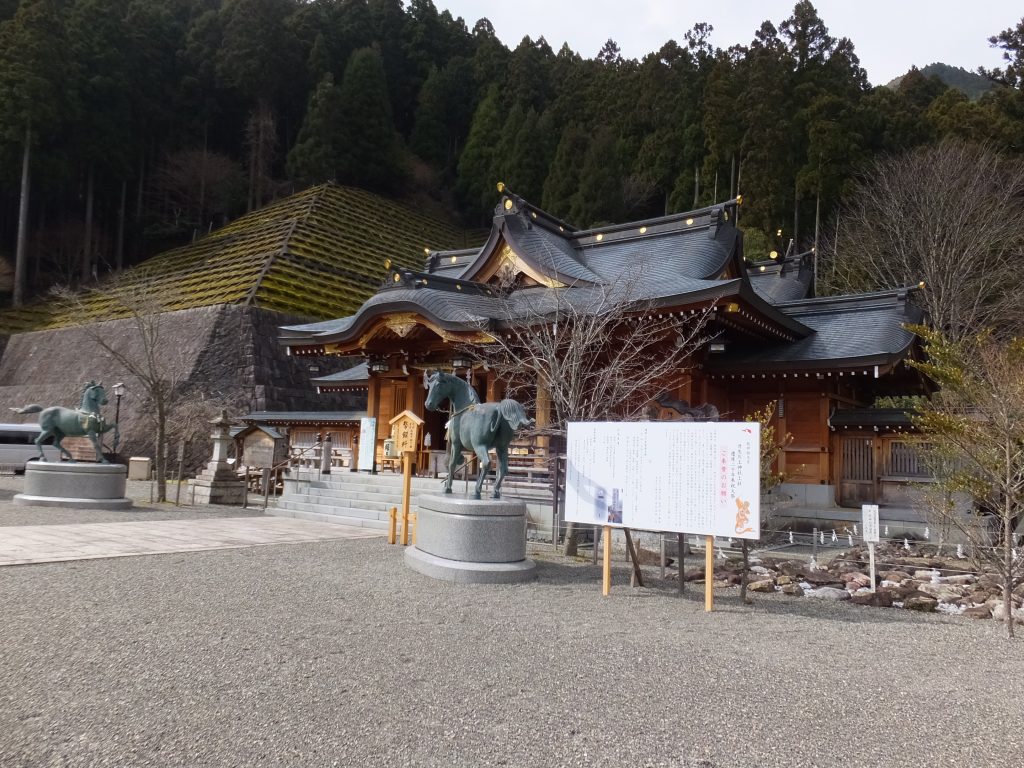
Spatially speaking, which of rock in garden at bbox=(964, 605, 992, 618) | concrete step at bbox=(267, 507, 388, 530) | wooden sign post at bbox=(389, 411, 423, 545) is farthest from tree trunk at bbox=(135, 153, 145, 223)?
rock in garden at bbox=(964, 605, 992, 618)

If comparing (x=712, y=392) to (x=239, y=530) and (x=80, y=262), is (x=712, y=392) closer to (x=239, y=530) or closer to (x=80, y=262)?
(x=239, y=530)

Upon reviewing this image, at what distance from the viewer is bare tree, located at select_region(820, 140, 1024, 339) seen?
2122 cm

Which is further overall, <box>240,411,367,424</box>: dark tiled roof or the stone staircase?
<box>240,411,367,424</box>: dark tiled roof

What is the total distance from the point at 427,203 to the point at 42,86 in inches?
872

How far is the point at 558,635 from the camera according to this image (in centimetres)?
492

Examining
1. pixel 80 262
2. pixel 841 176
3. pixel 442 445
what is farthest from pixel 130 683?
pixel 80 262

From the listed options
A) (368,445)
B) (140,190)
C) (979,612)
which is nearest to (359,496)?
(368,445)

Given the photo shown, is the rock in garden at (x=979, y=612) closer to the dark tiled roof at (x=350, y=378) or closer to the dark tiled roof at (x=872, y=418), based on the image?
the dark tiled roof at (x=872, y=418)

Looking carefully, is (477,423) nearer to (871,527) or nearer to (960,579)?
(871,527)

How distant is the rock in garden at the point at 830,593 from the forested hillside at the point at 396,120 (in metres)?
23.1

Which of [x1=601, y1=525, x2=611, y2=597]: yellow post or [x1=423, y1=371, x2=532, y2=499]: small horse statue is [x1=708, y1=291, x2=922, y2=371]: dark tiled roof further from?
[x1=601, y1=525, x2=611, y2=597]: yellow post

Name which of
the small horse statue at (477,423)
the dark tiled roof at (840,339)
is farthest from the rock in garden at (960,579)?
the small horse statue at (477,423)

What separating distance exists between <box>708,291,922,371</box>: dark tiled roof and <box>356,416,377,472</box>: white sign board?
25.6 feet

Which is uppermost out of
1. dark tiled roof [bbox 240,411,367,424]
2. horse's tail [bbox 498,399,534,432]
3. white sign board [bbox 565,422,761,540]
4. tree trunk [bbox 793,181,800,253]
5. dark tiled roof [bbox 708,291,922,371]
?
tree trunk [bbox 793,181,800,253]
